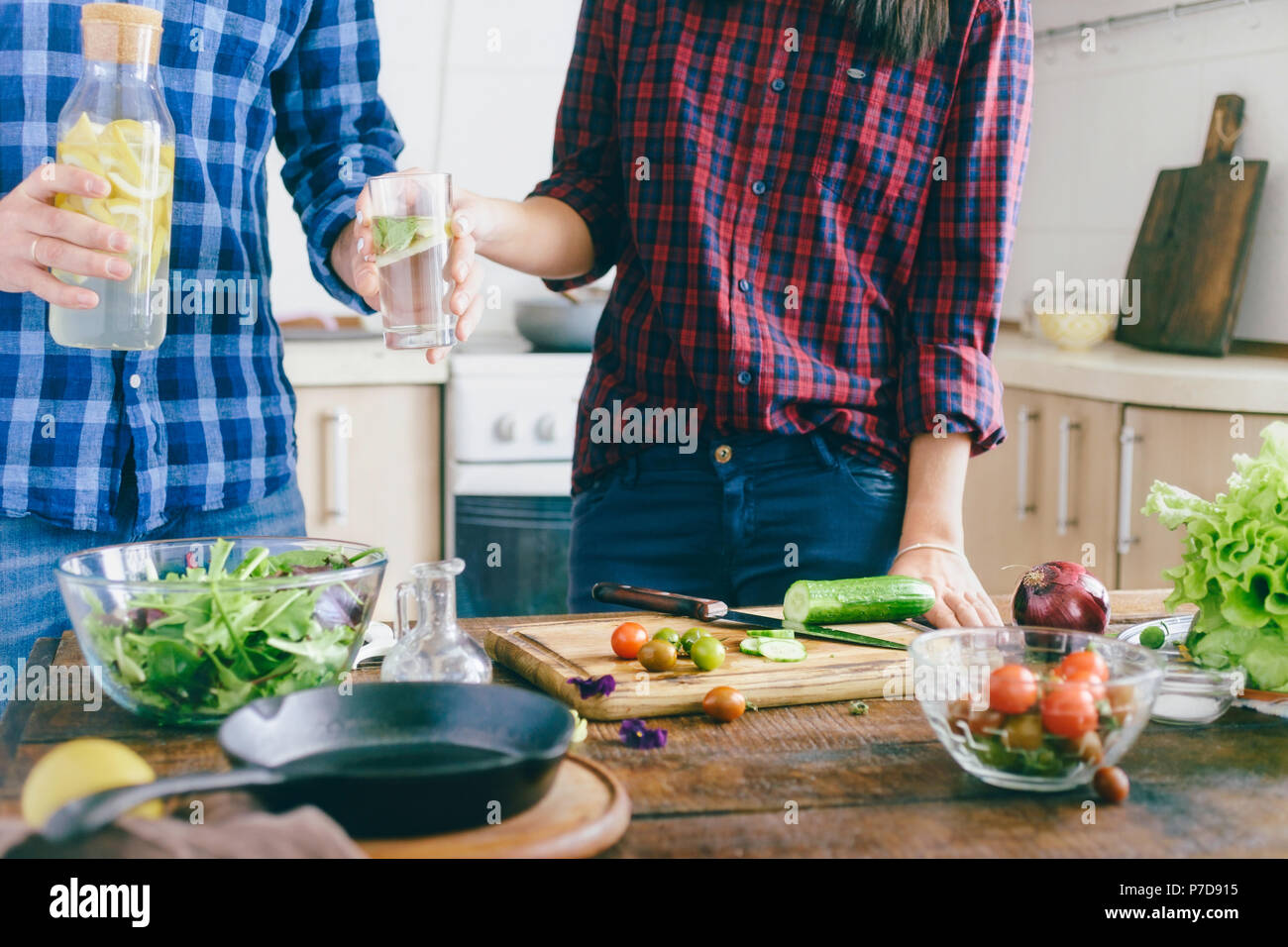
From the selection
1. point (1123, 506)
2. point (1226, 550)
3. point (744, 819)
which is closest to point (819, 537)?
point (1226, 550)

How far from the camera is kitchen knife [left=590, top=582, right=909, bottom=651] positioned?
3.81 ft

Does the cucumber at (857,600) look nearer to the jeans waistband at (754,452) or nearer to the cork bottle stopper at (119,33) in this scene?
the jeans waistband at (754,452)

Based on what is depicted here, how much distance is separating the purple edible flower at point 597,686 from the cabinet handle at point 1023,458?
6.72 ft

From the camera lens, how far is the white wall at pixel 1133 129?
2711 mm

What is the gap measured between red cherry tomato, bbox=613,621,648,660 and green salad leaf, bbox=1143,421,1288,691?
468mm

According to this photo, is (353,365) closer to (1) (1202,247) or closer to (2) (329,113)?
(2) (329,113)

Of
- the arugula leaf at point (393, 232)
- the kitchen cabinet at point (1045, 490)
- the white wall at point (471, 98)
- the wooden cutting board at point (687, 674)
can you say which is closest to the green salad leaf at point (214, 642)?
the wooden cutting board at point (687, 674)

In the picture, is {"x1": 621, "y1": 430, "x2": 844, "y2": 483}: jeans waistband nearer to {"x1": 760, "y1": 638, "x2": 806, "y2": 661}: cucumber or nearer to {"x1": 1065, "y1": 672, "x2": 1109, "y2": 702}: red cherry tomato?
{"x1": 760, "y1": 638, "x2": 806, "y2": 661}: cucumber

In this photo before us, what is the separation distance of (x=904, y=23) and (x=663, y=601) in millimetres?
708

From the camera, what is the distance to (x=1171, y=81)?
297cm

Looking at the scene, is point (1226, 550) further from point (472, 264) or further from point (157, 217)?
point (157, 217)

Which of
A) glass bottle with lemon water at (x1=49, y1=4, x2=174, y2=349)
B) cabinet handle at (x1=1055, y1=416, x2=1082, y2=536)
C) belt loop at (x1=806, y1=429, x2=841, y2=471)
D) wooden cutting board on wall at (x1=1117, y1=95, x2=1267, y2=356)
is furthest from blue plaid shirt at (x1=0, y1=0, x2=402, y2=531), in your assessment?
wooden cutting board on wall at (x1=1117, y1=95, x2=1267, y2=356)
